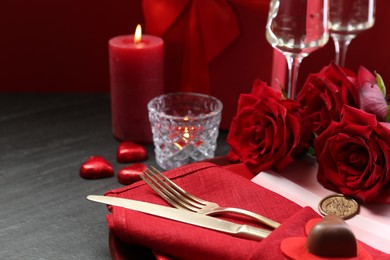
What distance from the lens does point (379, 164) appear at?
76cm

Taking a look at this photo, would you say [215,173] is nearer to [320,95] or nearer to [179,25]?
[320,95]

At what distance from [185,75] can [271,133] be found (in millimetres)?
287

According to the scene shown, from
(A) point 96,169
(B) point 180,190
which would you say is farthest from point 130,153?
(B) point 180,190

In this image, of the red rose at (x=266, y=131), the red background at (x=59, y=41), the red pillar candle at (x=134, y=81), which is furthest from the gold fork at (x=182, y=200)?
the red background at (x=59, y=41)

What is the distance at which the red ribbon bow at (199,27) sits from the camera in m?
1.00

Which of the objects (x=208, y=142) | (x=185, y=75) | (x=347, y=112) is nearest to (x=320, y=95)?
(x=347, y=112)

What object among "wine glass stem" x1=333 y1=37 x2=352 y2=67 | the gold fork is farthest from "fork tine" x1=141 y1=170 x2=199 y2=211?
"wine glass stem" x1=333 y1=37 x2=352 y2=67

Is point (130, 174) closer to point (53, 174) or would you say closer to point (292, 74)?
point (53, 174)

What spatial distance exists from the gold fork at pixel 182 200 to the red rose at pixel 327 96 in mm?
173

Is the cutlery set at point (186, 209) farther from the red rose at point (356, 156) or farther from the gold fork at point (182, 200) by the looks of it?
the red rose at point (356, 156)

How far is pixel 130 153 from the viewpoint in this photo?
97 cm

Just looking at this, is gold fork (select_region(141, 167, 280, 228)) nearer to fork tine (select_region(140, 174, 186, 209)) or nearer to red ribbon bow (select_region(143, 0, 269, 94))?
fork tine (select_region(140, 174, 186, 209))

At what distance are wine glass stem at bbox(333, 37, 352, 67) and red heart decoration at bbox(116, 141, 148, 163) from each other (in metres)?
0.32

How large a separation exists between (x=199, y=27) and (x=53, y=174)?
12.2 inches
